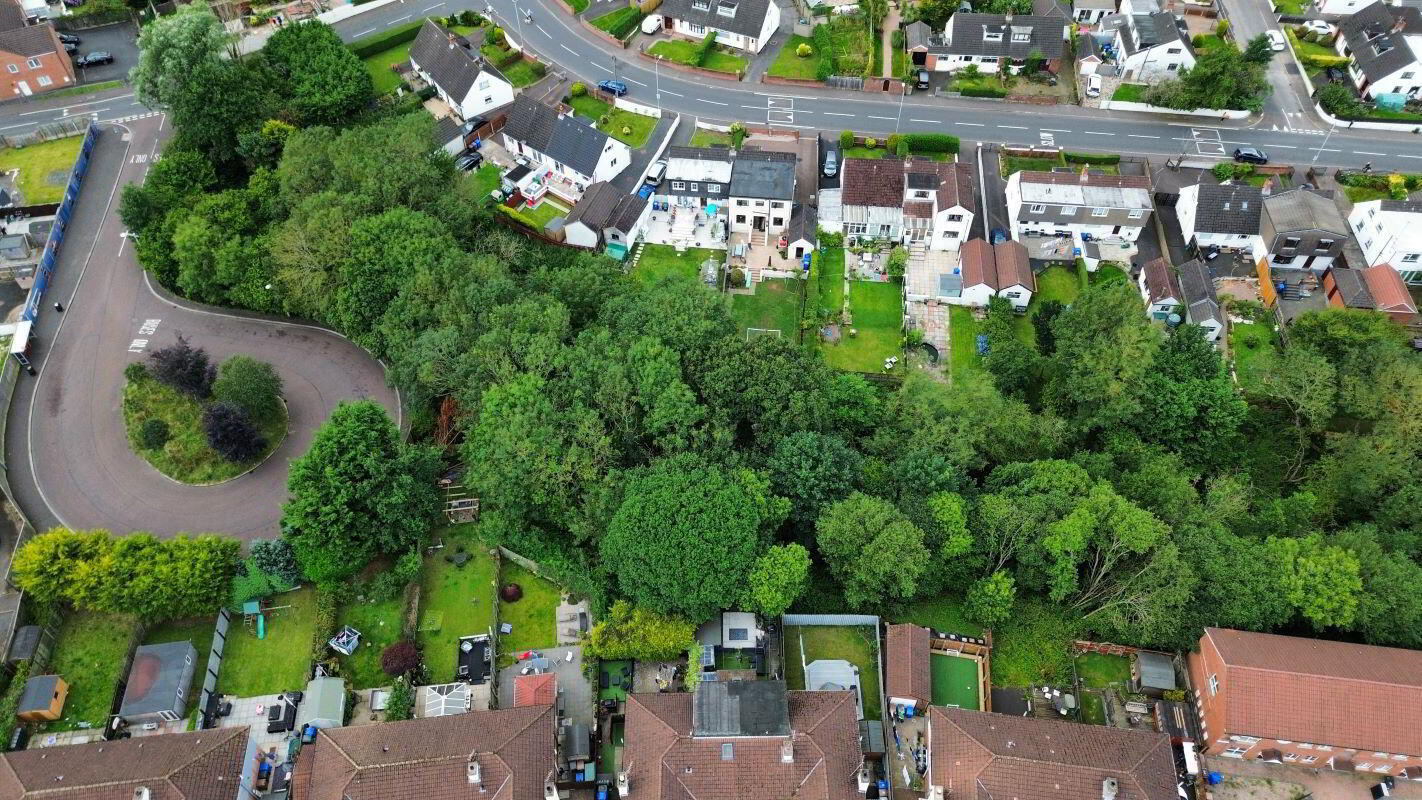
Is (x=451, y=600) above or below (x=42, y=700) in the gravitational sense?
below

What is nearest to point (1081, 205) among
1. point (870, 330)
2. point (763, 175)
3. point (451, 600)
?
point (870, 330)

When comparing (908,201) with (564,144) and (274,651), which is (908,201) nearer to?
(564,144)

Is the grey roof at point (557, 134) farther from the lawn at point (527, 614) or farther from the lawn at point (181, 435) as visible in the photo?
the lawn at point (527, 614)

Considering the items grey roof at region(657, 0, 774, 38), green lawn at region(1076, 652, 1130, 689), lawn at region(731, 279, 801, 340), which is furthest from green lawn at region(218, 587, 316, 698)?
grey roof at region(657, 0, 774, 38)

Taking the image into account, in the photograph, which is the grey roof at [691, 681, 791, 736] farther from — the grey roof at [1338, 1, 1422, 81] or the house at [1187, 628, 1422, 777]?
the grey roof at [1338, 1, 1422, 81]

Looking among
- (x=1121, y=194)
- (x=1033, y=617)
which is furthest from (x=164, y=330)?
(x=1121, y=194)

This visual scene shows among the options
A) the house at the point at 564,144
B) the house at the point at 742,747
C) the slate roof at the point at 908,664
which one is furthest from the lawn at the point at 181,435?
the slate roof at the point at 908,664
